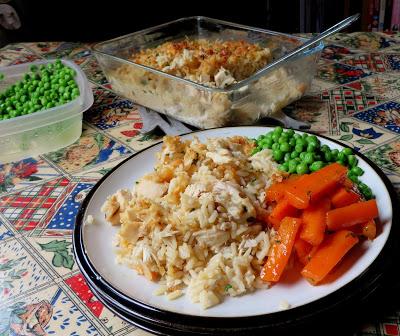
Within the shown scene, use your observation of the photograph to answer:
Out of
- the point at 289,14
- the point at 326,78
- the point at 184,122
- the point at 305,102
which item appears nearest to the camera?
the point at 184,122

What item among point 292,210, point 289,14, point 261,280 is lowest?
point 289,14

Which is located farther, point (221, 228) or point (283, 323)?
point (221, 228)

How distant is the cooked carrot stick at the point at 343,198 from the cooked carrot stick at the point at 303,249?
0.14 meters

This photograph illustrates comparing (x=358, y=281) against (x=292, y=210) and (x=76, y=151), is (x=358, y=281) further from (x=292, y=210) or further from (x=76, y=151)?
(x=76, y=151)

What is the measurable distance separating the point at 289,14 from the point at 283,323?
417 centimetres

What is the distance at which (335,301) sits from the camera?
1.02 metres

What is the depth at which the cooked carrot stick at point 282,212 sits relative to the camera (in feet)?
4.00

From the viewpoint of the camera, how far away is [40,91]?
2.29 m

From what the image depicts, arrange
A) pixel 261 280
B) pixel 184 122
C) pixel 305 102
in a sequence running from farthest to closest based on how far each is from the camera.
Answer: pixel 305 102
pixel 184 122
pixel 261 280

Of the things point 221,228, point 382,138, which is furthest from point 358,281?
point 382,138

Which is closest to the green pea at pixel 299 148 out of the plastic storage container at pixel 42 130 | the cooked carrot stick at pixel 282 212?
the cooked carrot stick at pixel 282 212

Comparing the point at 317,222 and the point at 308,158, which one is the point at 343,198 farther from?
the point at 308,158

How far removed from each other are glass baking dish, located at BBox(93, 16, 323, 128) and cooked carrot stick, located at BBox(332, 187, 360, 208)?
2.16 feet

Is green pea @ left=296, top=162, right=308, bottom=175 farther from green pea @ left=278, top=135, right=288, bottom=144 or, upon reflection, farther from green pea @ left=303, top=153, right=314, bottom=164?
green pea @ left=278, top=135, right=288, bottom=144
